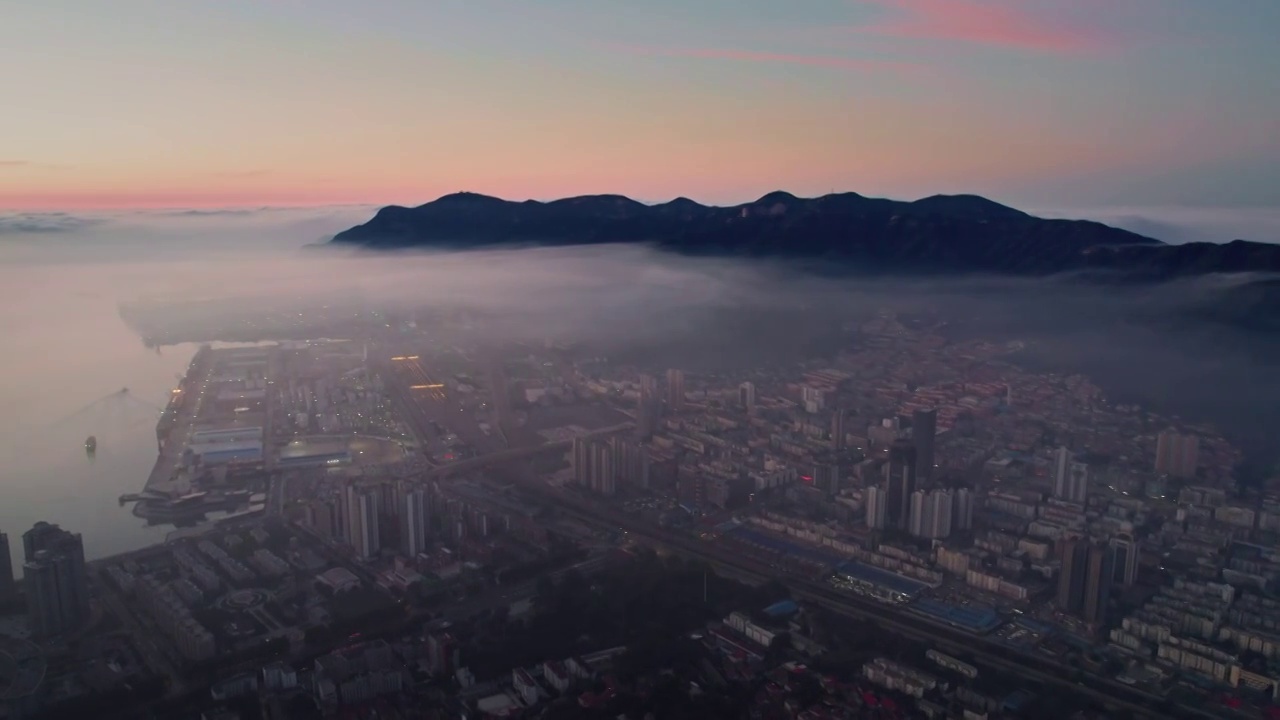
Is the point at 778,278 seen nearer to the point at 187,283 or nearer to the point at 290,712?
the point at 187,283

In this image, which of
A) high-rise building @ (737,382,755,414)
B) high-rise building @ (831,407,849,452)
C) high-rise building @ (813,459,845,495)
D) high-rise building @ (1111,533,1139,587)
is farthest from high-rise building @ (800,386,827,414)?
high-rise building @ (1111,533,1139,587)

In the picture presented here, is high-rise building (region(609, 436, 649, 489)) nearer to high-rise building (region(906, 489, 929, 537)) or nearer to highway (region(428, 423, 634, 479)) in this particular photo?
highway (region(428, 423, 634, 479))

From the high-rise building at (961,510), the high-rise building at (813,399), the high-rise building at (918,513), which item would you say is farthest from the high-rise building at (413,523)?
the high-rise building at (813,399)

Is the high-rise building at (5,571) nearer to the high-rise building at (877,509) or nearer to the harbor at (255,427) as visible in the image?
the harbor at (255,427)

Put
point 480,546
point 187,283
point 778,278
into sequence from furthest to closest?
point 778,278
point 187,283
point 480,546

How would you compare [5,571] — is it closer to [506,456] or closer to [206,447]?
[206,447]

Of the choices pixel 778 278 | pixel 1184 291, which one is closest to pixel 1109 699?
pixel 1184 291
